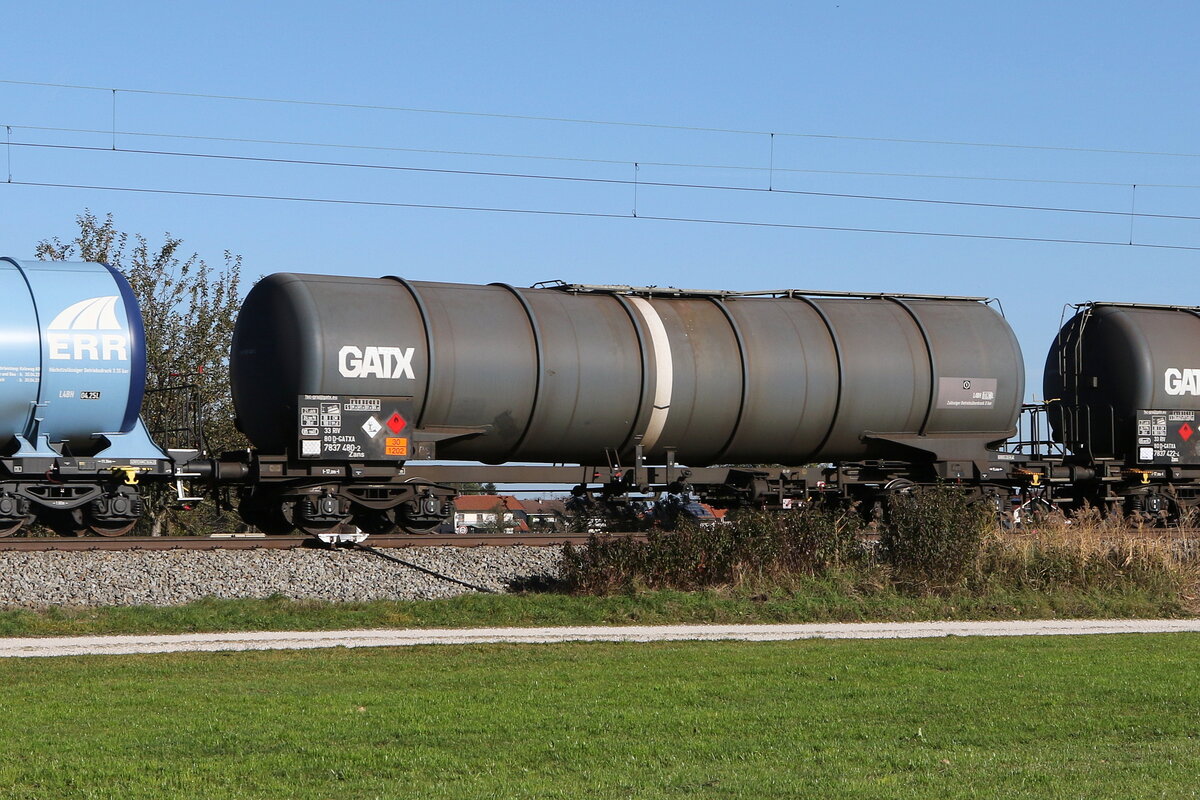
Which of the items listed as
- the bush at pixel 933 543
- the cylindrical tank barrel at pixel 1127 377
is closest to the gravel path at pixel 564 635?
the bush at pixel 933 543

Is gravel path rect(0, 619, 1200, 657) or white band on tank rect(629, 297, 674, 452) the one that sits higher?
white band on tank rect(629, 297, 674, 452)

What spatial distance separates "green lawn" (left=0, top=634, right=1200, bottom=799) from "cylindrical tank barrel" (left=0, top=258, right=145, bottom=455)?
24.0 ft

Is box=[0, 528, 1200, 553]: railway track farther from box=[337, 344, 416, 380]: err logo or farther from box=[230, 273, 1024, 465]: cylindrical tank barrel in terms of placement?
box=[337, 344, 416, 380]: err logo

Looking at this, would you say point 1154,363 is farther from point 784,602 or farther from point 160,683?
point 160,683

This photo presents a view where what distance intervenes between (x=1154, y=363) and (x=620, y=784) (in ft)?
62.5

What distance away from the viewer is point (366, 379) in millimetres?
18297

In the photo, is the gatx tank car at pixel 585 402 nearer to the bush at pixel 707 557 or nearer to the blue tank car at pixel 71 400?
the blue tank car at pixel 71 400

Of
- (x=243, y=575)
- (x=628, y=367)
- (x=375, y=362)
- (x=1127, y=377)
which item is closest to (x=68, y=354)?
(x=375, y=362)

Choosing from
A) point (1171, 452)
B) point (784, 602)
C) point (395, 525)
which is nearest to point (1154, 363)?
point (1171, 452)

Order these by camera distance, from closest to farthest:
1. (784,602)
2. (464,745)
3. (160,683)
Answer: (464,745)
(160,683)
(784,602)

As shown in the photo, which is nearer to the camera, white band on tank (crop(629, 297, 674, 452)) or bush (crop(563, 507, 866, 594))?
bush (crop(563, 507, 866, 594))

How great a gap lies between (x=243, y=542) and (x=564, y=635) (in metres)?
6.13

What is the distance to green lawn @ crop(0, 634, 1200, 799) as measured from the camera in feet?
22.6

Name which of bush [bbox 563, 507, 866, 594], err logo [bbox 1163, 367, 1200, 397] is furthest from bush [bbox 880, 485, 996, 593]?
err logo [bbox 1163, 367, 1200, 397]
